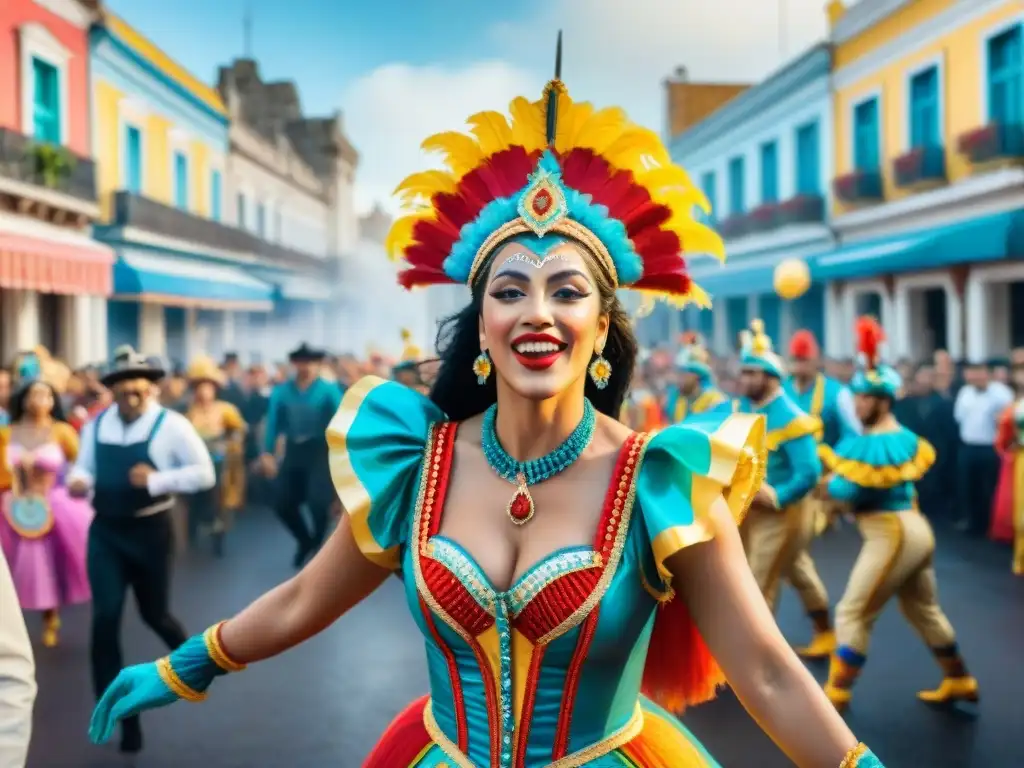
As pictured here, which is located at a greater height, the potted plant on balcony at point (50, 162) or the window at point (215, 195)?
the window at point (215, 195)

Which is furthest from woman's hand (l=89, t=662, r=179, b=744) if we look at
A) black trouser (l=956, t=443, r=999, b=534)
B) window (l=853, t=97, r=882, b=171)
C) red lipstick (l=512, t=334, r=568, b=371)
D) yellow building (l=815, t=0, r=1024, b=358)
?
window (l=853, t=97, r=882, b=171)

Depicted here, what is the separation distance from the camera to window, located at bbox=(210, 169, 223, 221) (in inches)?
1101

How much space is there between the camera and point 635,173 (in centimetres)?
262

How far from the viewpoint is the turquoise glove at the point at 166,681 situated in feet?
8.59

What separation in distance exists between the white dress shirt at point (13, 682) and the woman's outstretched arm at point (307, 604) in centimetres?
54

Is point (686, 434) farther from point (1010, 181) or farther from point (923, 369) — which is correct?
point (1010, 181)

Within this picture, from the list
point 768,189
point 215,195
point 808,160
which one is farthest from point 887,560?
point 215,195

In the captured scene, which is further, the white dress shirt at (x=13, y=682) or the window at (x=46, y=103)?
the window at (x=46, y=103)

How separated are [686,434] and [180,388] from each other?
10708 millimetres

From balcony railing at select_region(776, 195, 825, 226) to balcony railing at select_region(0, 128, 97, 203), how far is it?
42.8 ft

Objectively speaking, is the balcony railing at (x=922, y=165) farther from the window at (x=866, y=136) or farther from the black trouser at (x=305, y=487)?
the black trouser at (x=305, y=487)

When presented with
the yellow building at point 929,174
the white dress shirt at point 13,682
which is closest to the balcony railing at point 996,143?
the yellow building at point 929,174

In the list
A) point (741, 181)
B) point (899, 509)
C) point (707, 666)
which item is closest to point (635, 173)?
point (707, 666)

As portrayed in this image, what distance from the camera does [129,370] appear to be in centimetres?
563
